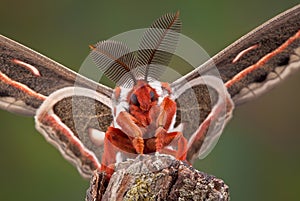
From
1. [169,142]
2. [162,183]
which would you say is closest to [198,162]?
[169,142]

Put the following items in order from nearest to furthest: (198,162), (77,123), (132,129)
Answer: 1. (132,129)
2. (77,123)
3. (198,162)

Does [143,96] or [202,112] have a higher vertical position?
[143,96]

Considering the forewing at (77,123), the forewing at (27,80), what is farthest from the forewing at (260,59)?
the forewing at (27,80)

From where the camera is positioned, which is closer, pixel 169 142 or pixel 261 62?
pixel 169 142

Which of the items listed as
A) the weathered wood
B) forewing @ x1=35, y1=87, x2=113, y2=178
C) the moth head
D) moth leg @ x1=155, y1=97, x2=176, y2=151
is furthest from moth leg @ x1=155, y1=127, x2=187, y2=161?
forewing @ x1=35, y1=87, x2=113, y2=178

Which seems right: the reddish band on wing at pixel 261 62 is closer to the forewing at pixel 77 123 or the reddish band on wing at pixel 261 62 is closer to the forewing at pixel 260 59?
the forewing at pixel 260 59

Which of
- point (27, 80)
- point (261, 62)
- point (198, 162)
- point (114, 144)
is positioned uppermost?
point (261, 62)

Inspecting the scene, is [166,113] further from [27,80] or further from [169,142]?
[27,80]

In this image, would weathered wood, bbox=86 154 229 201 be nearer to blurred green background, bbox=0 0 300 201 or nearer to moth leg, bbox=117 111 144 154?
moth leg, bbox=117 111 144 154
